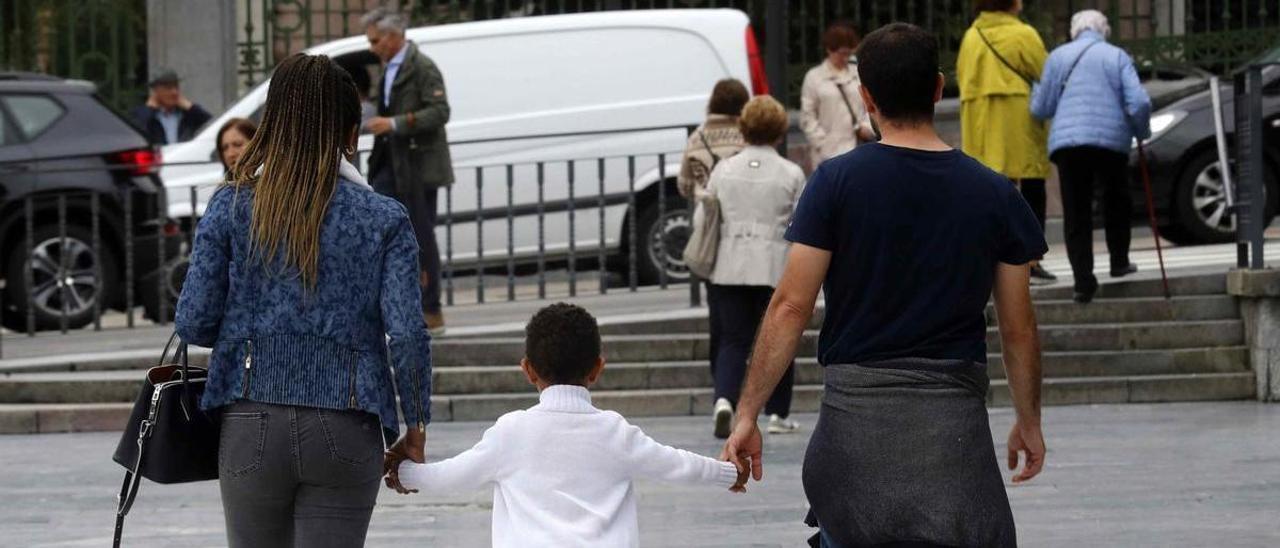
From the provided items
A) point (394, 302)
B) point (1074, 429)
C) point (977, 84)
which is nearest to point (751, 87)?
point (977, 84)

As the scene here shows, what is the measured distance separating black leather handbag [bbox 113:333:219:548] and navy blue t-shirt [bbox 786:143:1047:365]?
1263mm

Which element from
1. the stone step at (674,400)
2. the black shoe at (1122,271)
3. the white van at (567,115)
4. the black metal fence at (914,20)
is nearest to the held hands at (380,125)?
the stone step at (674,400)

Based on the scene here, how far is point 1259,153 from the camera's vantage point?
11.8 m

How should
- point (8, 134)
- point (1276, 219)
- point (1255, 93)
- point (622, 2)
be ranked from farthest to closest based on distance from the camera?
point (622, 2) → point (1276, 219) → point (8, 134) → point (1255, 93)

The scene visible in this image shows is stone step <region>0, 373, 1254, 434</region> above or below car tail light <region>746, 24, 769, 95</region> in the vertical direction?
below

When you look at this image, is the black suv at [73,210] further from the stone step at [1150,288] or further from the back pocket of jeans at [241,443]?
the back pocket of jeans at [241,443]

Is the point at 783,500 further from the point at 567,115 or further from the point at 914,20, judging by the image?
the point at 914,20

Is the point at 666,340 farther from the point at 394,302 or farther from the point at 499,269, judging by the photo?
the point at 394,302

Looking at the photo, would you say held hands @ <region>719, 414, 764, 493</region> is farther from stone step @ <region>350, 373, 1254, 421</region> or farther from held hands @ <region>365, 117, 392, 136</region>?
held hands @ <region>365, 117, 392, 136</region>

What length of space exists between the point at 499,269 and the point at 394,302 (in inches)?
393

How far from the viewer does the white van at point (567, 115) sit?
1452 cm

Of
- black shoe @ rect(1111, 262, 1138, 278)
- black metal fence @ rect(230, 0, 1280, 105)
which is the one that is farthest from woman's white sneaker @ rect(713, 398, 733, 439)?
black metal fence @ rect(230, 0, 1280, 105)

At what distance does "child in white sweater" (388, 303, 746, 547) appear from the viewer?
15.0 feet

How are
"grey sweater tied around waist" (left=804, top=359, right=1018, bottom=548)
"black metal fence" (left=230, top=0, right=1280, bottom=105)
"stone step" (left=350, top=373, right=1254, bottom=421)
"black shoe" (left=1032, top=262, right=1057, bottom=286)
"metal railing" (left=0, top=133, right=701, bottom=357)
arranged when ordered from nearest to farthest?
"grey sweater tied around waist" (left=804, top=359, right=1018, bottom=548) → "stone step" (left=350, top=373, right=1254, bottom=421) → "black shoe" (left=1032, top=262, right=1057, bottom=286) → "metal railing" (left=0, top=133, right=701, bottom=357) → "black metal fence" (left=230, top=0, right=1280, bottom=105)
